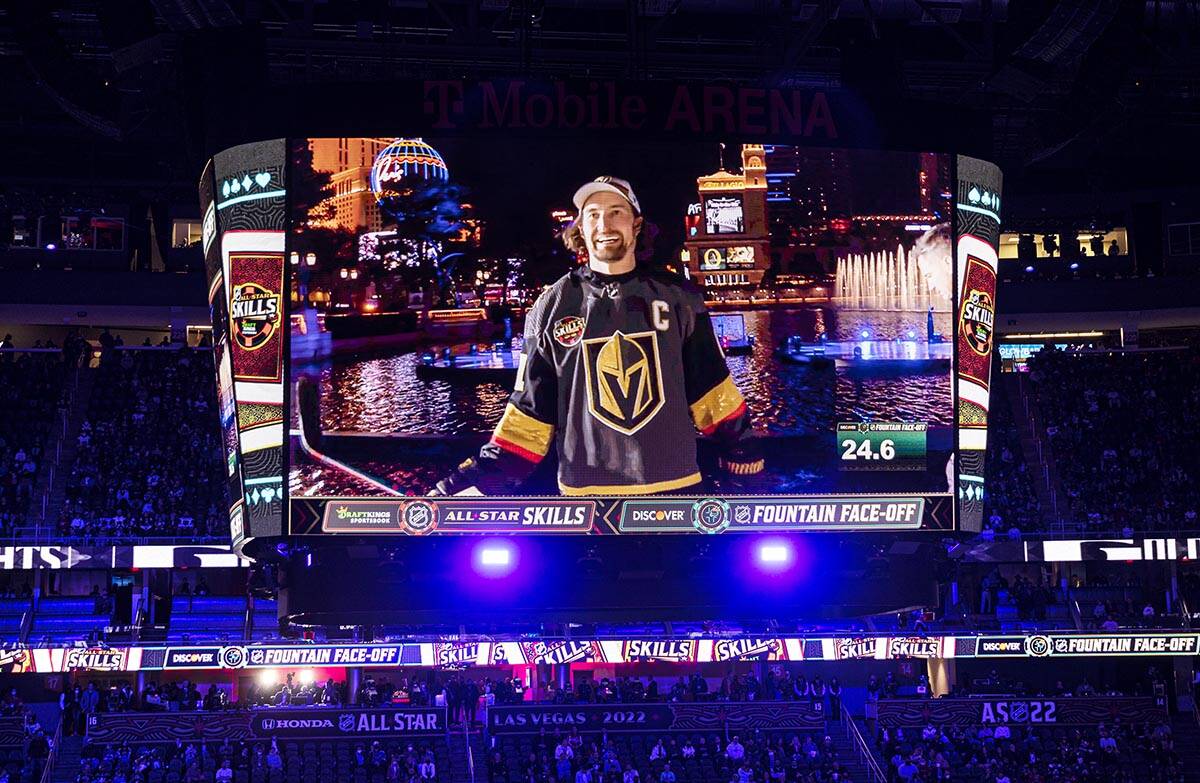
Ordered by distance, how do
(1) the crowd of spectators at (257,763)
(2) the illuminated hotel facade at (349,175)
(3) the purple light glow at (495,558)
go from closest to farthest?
(2) the illuminated hotel facade at (349,175) → (3) the purple light glow at (495,558) → (1) the crowd of spectators at (257,763)

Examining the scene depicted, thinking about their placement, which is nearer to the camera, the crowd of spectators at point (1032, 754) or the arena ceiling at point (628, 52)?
the arena ceiling at point (628, 52)

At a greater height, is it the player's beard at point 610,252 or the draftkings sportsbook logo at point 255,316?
the player's beard at point 610,252

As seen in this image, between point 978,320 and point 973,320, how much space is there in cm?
8

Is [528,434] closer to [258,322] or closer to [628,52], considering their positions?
[258,322]

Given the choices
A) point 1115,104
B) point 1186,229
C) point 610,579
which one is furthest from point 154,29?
point 1186,229

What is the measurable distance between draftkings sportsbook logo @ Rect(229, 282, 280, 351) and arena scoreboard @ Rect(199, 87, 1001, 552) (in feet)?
0.06

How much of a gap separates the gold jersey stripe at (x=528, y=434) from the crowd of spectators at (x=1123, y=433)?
20.4 m

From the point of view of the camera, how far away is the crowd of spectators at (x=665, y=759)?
27.3 m

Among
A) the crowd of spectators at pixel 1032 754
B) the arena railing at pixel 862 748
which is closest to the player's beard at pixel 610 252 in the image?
the crowd of spectators at pixel 1032 754

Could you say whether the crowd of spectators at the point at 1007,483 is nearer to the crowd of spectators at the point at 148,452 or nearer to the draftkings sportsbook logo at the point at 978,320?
the crowd of spectators at the point at 148,452

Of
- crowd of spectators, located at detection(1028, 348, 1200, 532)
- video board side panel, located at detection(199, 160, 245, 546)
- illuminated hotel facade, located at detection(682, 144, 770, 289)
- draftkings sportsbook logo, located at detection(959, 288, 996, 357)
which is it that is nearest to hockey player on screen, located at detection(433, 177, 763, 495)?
illuminated hotel facade, located at detection(682, 144, 770, 289)

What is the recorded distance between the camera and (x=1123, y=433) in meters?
35.6

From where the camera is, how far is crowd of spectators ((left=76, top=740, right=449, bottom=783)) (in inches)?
1046

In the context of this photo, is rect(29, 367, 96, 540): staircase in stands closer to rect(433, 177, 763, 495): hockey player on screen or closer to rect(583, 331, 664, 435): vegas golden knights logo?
rect(433, 177, 763, 495): hockey player on screen
